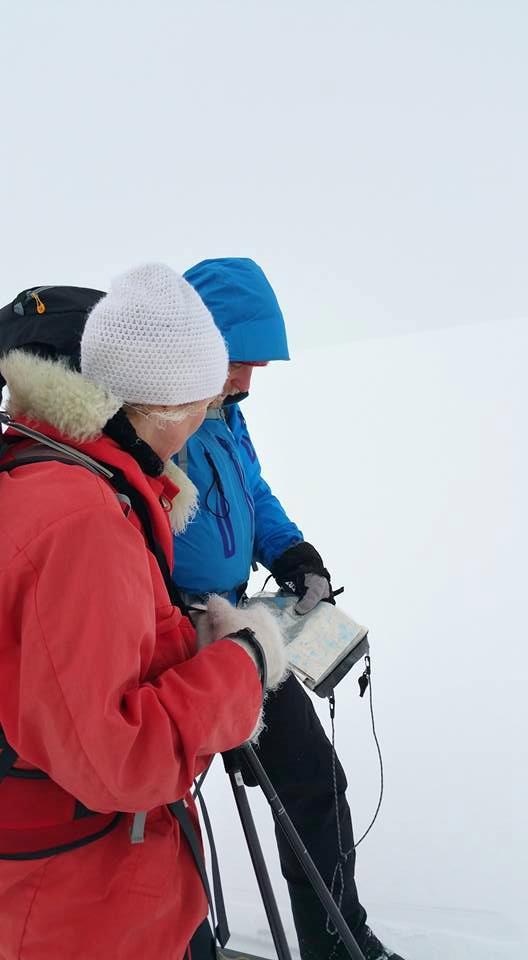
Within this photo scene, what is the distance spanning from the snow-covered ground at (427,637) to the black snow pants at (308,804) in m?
0.35

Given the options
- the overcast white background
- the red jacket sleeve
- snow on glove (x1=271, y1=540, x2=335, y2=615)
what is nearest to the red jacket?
the red jacket sleeve

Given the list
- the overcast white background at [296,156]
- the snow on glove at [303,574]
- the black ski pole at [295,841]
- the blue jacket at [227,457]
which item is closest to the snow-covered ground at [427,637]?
the black ski pole at [295,841]

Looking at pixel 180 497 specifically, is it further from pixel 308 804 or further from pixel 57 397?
pixel 308 804

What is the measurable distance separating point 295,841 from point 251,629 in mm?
529

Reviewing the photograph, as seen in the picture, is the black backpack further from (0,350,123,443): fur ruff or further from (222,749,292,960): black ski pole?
(222,749,292,960): black ski pole

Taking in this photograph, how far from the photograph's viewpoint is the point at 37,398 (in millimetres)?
1068

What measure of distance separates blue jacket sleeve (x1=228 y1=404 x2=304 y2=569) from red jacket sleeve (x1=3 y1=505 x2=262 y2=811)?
3.10 ft

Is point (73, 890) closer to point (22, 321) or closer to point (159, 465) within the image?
point (159, 465)

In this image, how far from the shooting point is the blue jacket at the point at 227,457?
5.41ft

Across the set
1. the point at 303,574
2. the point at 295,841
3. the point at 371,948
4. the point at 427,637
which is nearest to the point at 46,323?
the point at 303,574

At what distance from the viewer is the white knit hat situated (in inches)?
44.4

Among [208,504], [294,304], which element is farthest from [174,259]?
[208,504]

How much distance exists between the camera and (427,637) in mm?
3699

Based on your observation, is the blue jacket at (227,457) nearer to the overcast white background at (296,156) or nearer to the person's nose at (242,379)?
the person's nose at (242,379)
